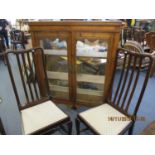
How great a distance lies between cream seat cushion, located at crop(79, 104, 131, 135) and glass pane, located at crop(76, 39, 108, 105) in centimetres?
55

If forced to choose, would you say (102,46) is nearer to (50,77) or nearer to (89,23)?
(89,23)

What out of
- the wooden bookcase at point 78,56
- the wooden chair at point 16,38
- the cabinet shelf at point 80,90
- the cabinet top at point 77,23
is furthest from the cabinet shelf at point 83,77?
the wooden chair at point 16,38

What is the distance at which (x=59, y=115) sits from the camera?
1.50 meters

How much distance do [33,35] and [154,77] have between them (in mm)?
2603

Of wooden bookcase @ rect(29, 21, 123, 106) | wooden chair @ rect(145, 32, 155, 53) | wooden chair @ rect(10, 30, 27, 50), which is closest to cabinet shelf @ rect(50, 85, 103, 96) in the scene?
wooden bookcase @ rect(29, 21, 123, 106)

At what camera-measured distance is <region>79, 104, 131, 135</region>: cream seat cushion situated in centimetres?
131

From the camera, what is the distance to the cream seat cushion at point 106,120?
4.30 feet

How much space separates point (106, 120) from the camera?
1.39m

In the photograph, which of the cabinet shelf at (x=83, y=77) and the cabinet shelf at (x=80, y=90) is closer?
the cabinet shelf at (x=83, y=77)

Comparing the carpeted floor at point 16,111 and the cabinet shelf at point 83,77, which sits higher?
the cabinet shelf at point 83,77

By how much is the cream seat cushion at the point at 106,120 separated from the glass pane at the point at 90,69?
21.6 inches

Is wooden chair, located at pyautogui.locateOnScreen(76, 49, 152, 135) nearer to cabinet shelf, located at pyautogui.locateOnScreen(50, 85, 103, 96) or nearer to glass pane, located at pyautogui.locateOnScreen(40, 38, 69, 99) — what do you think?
cabinet shelf, located at pyautogui.locateOnScreen(50, 85, 103, 96)

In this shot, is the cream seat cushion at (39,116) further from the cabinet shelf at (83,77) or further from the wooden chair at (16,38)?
the wooden chair at (16,38)
